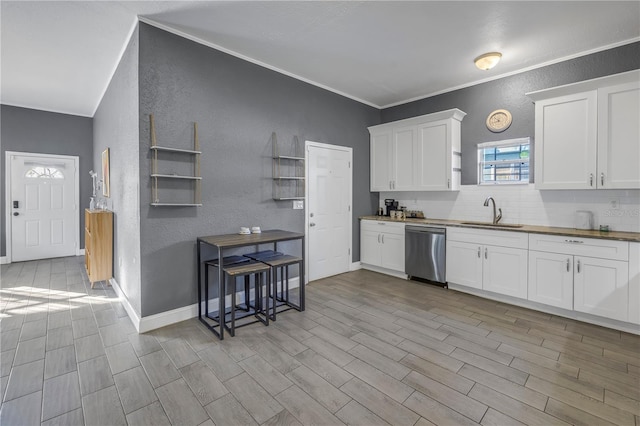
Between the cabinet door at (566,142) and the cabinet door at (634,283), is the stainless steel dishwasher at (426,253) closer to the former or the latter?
the cabinet door at (566,142)

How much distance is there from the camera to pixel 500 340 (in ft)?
9.05

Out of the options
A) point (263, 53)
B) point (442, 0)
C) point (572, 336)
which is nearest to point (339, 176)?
point (263, 53)

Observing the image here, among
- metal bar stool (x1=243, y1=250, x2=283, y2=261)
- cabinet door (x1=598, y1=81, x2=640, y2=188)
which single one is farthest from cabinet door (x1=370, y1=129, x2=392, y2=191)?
cabinet door (x1=598, y1=81, x2=640, y2=188)

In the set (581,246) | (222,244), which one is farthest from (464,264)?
(222,244)

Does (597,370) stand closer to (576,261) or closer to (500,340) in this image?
(500,340)

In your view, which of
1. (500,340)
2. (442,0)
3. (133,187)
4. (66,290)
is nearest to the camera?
(442,0)

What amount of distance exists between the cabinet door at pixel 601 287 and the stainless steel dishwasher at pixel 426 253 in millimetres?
1434

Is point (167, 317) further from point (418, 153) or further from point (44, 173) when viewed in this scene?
point (44, 173)

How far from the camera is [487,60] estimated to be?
3516mm

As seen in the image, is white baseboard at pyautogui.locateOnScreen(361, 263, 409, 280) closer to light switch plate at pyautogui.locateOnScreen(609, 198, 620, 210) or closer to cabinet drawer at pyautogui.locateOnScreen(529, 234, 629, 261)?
cabinet drawer at pyautogui.locateOnScreen(529, 234, 629, 261)

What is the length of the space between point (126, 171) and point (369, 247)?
143 inches

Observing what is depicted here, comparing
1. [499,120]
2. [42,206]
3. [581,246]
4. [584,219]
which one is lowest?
[581,246]

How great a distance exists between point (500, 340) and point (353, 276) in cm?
236

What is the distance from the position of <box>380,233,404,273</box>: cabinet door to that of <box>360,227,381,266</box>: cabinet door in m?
0.10
